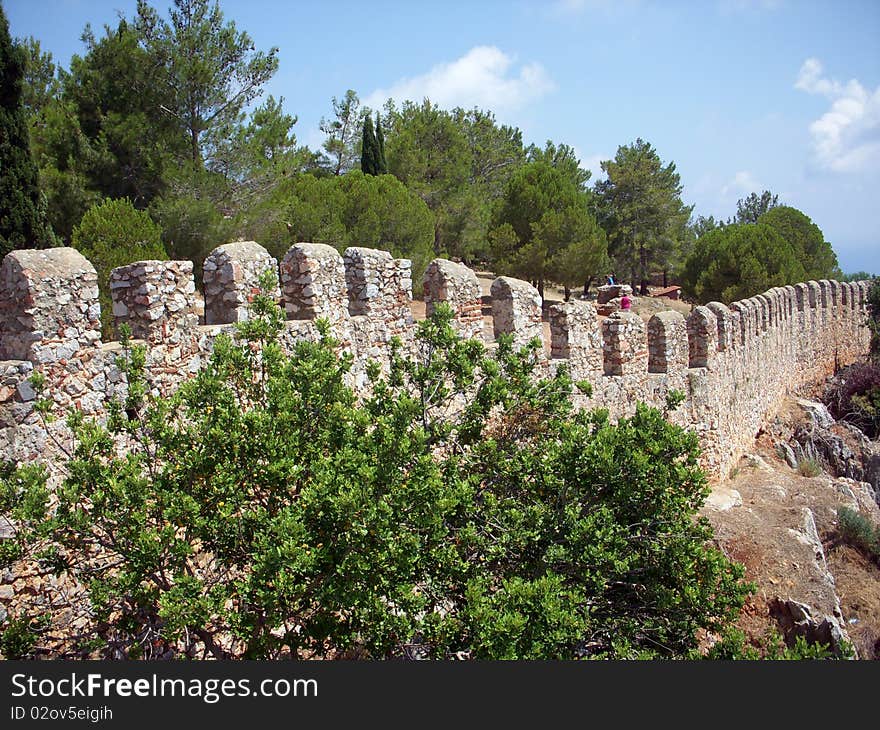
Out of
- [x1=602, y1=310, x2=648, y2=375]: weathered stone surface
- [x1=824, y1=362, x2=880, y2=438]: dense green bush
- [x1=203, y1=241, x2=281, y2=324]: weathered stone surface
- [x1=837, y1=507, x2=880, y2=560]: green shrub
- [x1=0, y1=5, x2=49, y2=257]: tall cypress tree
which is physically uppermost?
[x1=0, y1=5, x2=49, y2=257]: tall cypress tree

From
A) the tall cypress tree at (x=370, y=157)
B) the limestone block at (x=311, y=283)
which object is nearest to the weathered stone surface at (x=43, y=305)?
the limestone block at (x=311, y=283)

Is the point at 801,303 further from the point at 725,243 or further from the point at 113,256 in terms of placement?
the point at 113,256

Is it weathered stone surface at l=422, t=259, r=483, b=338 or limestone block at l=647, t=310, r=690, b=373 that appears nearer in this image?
weathered stone surface at l=422, t=259, r=483, b=338

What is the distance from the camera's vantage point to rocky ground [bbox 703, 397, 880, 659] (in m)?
8.23

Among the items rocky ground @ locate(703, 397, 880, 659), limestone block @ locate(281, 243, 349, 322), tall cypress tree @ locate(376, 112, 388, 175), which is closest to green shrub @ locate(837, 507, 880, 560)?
rocky ground @ locate(703, 397, 880, 659)

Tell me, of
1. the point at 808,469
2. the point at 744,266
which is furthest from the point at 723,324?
the point at 744,266

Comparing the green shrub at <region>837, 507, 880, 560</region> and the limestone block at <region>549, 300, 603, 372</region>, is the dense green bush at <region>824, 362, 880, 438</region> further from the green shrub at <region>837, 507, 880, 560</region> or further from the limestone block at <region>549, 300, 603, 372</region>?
the limestone block at <region>549, 300, 603, 372</region>

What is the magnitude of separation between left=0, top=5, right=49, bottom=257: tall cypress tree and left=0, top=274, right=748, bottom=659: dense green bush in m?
7.06

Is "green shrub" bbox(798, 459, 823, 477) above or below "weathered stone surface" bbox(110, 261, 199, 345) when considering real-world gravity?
below

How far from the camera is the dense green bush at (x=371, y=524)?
4156 millimetres

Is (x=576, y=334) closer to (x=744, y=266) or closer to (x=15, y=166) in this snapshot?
(x=15, y=166)

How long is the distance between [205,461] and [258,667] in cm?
117

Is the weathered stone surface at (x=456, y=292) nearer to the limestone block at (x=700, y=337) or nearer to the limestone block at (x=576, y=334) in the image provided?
the limestone block at (x=576, y=334)

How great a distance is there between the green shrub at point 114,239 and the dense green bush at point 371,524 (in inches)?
176
